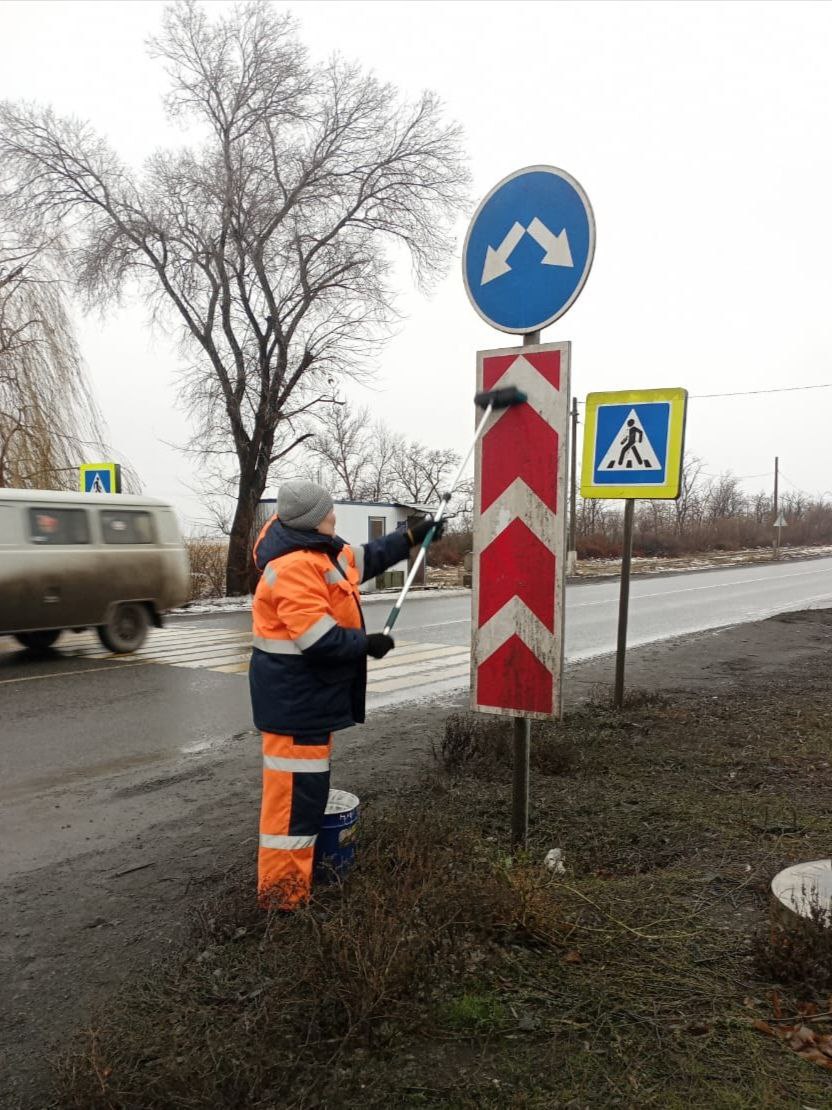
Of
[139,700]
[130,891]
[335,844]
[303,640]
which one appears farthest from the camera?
[139,700]

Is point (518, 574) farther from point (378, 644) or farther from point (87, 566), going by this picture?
point (87, 566)

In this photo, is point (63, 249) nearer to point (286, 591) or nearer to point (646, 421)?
point (646, 421)

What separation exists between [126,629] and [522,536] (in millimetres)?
9700

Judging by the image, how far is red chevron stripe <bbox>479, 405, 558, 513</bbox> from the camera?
362 centimetres

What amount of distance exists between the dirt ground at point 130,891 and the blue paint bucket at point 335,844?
599mm

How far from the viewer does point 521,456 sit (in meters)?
3.69

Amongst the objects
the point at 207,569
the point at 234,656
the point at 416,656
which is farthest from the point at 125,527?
the point at 207,569

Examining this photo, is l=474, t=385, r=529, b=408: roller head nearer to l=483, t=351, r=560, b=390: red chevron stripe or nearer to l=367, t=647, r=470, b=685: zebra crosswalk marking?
l=483, t=351, r=560, b=390: red chevron stripe

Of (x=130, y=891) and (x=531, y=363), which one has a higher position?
(x=531, y=363)

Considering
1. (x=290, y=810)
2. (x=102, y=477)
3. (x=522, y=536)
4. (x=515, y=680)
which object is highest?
(x=102, y=477)

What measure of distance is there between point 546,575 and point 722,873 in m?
1.44

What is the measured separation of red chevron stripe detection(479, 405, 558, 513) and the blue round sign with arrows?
401 mm

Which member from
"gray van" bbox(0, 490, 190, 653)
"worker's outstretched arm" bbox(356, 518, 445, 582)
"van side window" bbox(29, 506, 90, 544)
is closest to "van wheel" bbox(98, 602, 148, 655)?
"gray van" bbox(0, 490, 190, 653)

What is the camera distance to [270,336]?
2262 cm
